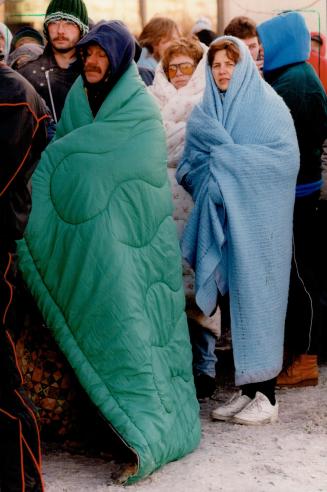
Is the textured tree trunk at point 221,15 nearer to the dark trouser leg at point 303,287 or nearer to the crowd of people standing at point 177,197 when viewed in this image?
the crowd of people standing at point 177,197

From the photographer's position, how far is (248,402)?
5105mm

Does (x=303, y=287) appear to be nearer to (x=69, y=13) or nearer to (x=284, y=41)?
(x=284, y=41)

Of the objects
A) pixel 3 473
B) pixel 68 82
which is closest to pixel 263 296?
pixel 68 82

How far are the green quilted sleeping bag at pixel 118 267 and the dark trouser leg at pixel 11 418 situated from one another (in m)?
0.65

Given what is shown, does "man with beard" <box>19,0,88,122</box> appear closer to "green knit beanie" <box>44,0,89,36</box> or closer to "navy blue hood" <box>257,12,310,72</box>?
"green knit beanie" <box>44,0,89,36</box>

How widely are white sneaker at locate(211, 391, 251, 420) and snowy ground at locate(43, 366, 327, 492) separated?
0.12 feet

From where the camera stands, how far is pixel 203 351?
546 centimetres

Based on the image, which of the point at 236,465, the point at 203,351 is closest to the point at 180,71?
the point at 203,351

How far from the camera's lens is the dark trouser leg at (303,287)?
548 cm

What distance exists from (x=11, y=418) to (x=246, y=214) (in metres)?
1.77

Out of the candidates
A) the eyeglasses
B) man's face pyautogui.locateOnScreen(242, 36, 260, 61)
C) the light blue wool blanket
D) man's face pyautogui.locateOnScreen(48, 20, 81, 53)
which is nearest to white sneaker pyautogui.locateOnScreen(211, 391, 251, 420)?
the light blue wool blanket

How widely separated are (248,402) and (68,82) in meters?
1.77

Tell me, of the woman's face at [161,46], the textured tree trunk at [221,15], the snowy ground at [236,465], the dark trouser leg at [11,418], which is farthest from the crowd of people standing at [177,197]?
the textured tree trunk at [221,15]

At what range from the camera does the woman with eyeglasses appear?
5395 mm
